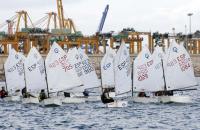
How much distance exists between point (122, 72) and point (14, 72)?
1521 cm

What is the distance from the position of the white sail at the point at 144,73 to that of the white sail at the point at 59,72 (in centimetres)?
506

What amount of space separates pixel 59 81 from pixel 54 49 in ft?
8.84

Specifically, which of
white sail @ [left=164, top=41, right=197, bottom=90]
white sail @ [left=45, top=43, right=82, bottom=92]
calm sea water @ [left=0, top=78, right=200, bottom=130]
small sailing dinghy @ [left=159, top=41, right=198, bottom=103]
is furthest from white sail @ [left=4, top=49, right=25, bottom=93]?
white sail @ [left=164, top=41, right=197, bottom=90]

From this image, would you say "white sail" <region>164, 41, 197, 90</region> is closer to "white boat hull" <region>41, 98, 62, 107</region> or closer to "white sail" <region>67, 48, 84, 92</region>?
"white boat hull" <region>41, 98, 62, 107</region>

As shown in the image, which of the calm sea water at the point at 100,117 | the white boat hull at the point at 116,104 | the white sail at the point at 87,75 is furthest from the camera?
the white sail at the point at 87,75

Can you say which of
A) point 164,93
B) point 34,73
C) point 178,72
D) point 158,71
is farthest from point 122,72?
point 34,73

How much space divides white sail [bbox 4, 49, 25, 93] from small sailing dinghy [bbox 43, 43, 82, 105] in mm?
8583

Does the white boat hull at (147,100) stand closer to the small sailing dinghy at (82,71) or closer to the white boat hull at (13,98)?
the small sailing dinghy at (82,71)

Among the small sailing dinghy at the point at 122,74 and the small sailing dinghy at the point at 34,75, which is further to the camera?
the small sailing dinghy at the point at 34,75

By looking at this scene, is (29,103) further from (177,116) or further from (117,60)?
(177,116)

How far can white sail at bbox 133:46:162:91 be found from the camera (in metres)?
53.4

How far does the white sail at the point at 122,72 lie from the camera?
2036 inches

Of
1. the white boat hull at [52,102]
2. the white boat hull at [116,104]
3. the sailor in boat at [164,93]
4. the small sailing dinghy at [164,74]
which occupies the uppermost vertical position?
the small sailing dinghy at [164,74]

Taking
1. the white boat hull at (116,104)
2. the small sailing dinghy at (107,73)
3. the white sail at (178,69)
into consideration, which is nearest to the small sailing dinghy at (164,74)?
the white sail at (178,69)
